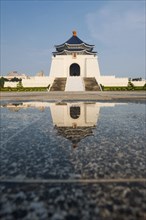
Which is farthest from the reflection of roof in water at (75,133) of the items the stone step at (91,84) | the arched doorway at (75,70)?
the arched doorway at (75,70)

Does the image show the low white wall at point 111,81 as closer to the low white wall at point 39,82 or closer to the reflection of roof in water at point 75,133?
the low white wall at point 39,82

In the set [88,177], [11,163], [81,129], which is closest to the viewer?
[88,177]

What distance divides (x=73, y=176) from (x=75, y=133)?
3221 mm

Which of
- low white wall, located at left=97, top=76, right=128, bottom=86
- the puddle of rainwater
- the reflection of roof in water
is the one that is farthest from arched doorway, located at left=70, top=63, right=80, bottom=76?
the reflection of roof in water

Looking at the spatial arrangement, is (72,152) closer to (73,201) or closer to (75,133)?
(75,133)

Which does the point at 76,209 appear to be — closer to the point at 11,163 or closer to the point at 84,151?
the point at 11,163

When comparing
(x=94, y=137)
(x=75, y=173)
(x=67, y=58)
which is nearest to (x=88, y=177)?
(x=75, y=173)

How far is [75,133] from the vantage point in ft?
23.3

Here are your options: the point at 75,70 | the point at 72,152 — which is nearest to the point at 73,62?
the point at 75,70

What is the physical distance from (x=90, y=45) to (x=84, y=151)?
53.4m

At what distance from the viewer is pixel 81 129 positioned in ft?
25.3

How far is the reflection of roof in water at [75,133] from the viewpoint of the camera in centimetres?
649

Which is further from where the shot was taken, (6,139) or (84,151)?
(6,139)

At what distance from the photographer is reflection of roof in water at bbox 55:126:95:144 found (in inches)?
256
